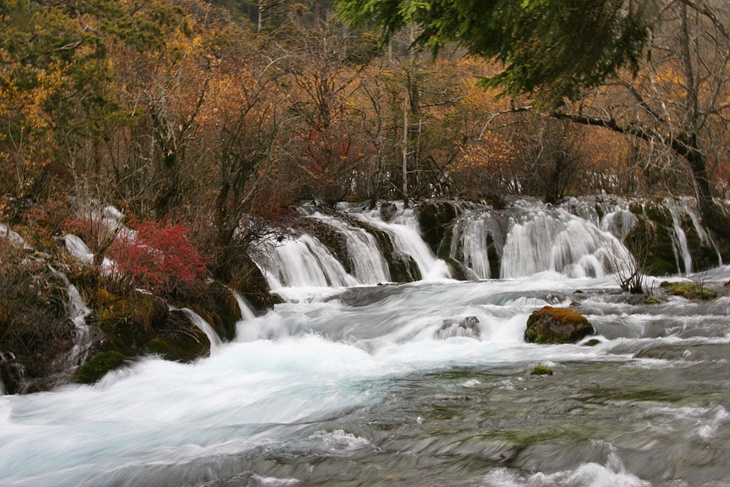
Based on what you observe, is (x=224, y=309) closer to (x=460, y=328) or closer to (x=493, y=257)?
(x=460, y=328)

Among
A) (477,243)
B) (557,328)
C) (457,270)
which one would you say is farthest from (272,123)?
(557,328)

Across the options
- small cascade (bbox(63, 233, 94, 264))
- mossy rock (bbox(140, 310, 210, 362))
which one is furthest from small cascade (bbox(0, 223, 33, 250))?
mossy rock (bbox(140, 310, 210, 362))

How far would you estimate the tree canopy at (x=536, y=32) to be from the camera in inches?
343

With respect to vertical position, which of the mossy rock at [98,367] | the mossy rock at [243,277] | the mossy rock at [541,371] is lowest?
the mossy rock at [541,371]

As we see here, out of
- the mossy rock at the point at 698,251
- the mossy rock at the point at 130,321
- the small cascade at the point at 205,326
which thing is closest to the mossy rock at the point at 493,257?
the mossy rock at the point at 698,251

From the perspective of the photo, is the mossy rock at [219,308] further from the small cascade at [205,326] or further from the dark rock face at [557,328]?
the dark rock face at [557,328]

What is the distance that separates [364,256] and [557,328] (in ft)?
27.3

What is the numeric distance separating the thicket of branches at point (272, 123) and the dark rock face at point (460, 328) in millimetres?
3294

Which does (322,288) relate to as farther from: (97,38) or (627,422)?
(627,422)

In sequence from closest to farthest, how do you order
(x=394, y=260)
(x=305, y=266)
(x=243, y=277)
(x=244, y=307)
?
1. (x=244, y=307)
2. (x=243, y=277)
3. (x=305, y=266)
4. (x=394, y=260)

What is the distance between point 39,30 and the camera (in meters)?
14.1

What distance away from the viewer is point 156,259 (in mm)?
11797

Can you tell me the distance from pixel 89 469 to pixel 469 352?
6851mm

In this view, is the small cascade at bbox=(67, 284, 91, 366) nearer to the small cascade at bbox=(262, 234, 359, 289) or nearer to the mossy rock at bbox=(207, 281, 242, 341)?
the mossy rock at bbox=(207, 281, 242, 341)
